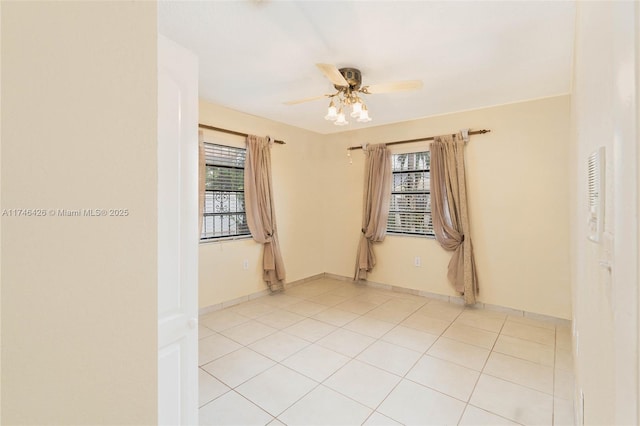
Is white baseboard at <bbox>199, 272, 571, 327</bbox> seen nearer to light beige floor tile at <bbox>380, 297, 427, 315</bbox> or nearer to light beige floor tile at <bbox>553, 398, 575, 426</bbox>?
light beige floor tile at <bbox>380, 297, 427, 315</bbox>

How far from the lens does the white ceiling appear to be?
5.54ft

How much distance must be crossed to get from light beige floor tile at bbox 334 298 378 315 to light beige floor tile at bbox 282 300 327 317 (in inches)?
9.1

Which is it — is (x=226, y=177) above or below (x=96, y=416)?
above

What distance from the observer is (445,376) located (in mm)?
2129

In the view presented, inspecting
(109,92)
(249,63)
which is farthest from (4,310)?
(249,63)

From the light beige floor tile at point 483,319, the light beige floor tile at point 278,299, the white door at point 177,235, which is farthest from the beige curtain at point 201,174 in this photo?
the light beige floor tile at point 483,319

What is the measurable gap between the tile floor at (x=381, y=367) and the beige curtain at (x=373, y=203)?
0.99 metres

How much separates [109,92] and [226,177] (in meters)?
3.26

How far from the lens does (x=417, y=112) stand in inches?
144

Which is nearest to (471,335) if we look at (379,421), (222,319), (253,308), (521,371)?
(521,371)

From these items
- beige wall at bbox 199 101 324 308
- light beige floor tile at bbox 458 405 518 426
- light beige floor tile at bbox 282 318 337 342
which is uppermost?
beige wall at bbox 199 101 324 308

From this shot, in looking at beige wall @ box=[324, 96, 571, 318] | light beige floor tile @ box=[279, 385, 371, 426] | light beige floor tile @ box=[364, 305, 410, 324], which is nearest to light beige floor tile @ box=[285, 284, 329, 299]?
light beige floor tile @ box=[364, 305, 410, 324]

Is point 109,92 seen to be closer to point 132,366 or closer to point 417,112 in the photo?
point 132,366

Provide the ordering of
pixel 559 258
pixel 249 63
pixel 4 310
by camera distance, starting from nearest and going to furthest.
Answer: pixel 4 310 < pixel 249 63 < pixel 559 258
